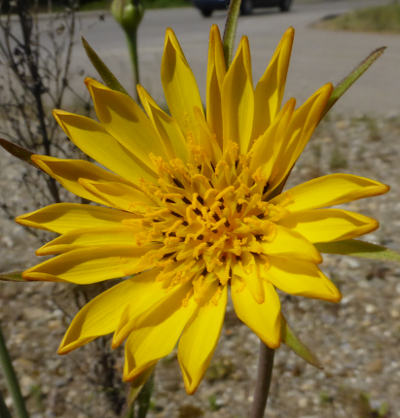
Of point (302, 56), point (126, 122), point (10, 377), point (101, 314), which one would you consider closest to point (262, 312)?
point (101, 314)

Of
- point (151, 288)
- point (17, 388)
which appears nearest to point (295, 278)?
point (151, 288)

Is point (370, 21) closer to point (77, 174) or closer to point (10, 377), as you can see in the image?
point (77, 174)

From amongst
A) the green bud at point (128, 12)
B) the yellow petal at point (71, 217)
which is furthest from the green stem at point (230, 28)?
the green bud at point (128, 12)

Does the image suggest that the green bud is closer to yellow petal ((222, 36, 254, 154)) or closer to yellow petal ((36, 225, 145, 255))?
yellow petal ((222, 36, 254, 154))

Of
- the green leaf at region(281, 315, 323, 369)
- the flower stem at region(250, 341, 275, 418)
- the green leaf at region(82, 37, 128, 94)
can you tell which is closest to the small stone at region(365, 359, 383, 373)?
the flower stem at region(250, 341, 275, 418)

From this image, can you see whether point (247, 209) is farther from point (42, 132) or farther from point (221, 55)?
point (42, 132)

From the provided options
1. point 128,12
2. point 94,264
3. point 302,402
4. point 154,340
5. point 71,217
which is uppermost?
point 128,12
